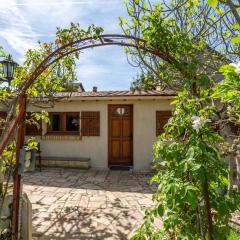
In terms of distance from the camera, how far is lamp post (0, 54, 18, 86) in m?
5.43

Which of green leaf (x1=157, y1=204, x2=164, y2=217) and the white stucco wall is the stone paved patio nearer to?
green leaf (x1=157, y1=204, x2=164, y2=217)

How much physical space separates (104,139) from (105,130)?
39 cm

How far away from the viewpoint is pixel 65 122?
11.0m

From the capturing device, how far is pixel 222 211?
221 cm

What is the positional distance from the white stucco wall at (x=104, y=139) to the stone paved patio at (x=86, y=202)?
97 centimetres

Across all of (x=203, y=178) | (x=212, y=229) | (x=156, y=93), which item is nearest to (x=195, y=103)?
(x=203, y=178)

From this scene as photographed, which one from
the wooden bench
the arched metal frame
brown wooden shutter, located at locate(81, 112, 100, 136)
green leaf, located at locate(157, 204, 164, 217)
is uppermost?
the arched metal frame

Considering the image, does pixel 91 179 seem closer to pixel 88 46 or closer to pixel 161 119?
pixel 161 119

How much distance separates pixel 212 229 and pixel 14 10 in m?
5.75

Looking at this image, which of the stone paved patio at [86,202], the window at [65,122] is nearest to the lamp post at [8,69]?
the stone paved patio at [86,202]

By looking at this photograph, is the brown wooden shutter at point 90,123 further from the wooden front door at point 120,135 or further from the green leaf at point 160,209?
the green leaf at point 160,209

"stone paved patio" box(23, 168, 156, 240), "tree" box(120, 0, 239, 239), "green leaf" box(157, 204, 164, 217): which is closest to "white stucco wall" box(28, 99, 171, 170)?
"stone paved patio" box(23, 168, 156, 240)

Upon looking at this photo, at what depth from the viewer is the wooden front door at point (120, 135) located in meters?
10.6

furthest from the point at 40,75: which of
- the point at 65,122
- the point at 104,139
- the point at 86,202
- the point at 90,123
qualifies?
the point at 65,122
